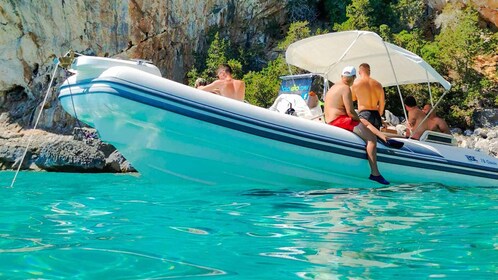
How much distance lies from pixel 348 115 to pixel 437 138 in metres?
1.76

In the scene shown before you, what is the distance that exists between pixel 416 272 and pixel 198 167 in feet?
12.3

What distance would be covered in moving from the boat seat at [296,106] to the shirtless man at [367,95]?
68 centimetres

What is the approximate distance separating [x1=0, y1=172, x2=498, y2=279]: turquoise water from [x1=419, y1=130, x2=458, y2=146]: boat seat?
1.96 m

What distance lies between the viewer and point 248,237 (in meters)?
3.18

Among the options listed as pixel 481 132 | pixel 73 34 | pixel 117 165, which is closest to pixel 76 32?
pixel 73 34

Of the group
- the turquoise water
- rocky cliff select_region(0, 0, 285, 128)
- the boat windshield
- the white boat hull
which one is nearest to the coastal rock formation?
rocky cliff select_region(0, 0, 285, 128)

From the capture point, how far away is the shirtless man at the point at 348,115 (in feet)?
20.5

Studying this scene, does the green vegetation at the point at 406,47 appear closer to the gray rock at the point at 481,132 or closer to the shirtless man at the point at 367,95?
the gray rock at the point at 481,132

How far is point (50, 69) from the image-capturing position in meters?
21.3

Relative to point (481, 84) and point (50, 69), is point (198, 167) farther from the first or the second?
point (50, 69)

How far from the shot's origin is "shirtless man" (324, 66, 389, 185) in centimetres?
626

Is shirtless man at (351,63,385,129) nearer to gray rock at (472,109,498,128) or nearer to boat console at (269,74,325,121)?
boat console at (269,74,325,121)

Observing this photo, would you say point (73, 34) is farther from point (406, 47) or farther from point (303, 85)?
point (303, 85)

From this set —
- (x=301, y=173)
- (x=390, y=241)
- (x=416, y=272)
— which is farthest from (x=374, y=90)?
(x=416, y=272)
